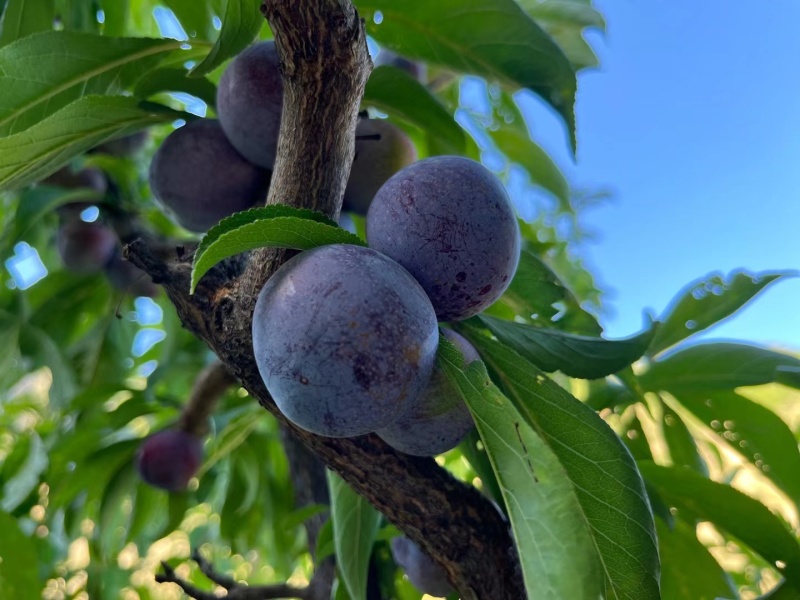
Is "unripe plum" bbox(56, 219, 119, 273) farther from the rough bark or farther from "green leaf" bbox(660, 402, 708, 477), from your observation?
"green leaf" bbox(660, 402, 708, 477)

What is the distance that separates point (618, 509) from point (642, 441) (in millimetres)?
588

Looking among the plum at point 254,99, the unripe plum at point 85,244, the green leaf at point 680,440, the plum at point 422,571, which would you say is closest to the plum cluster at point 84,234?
the unripe plum at point 85,244

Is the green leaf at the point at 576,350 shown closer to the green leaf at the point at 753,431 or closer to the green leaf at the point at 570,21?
the green leaf at the point at 753,431

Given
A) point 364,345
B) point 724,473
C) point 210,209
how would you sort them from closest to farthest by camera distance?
point 364,345, point 210,209, point 724,473

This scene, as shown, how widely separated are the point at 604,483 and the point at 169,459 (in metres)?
1.02

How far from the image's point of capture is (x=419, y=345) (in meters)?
0.55

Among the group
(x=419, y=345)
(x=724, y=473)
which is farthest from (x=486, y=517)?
(x=724, y=473)

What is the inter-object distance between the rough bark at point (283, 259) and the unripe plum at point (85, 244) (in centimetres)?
85

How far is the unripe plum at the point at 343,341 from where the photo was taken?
53 centimetres

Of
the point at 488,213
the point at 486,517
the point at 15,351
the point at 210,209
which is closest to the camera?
the point at 488,213

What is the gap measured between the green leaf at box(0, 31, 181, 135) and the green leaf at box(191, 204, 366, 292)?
421mm

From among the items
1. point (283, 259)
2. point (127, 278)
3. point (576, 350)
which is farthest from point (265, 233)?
point (127, 278)

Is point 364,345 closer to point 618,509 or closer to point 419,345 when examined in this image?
point 419,345

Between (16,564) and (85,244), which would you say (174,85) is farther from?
(16,564)
